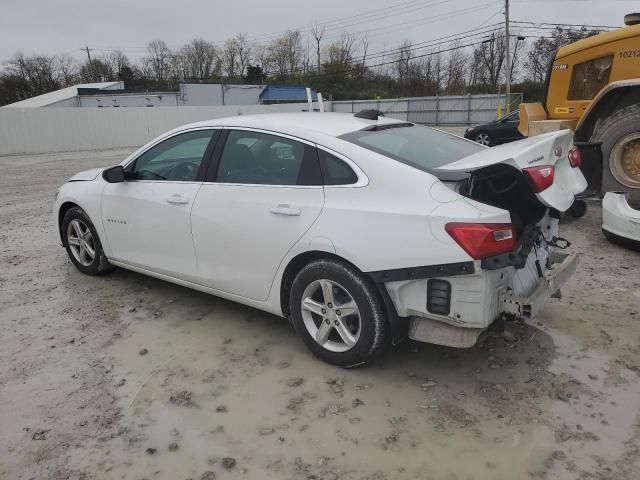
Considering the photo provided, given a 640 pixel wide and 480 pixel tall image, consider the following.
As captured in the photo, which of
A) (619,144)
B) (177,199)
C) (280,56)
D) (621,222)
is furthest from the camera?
(280,56)

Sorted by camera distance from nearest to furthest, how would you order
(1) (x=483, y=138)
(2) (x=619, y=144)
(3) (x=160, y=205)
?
(3) (x=160, y=205) < (2) (x=619, y=144) < (1) (x=483, y=138)

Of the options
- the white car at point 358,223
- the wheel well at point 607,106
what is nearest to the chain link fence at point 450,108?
the wheel well at point 607,106

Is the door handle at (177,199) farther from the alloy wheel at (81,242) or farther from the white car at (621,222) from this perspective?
the white car at (621,222)

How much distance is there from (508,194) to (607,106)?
17.9 ft

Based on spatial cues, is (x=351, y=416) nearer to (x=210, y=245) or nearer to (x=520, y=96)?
(x=210, y=245)

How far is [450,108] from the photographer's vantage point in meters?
37.2

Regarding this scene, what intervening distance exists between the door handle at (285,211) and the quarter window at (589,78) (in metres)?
6.95

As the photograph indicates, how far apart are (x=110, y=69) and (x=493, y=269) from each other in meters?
80.7

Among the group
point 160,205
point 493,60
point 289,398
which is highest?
point 493,60

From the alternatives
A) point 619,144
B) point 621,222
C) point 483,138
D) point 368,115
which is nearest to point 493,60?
point 483,138

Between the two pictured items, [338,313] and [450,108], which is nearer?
[338,313]

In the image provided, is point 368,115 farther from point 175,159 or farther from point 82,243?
point 82,243

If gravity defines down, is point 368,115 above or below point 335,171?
above

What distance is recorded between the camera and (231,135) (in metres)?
3.86
